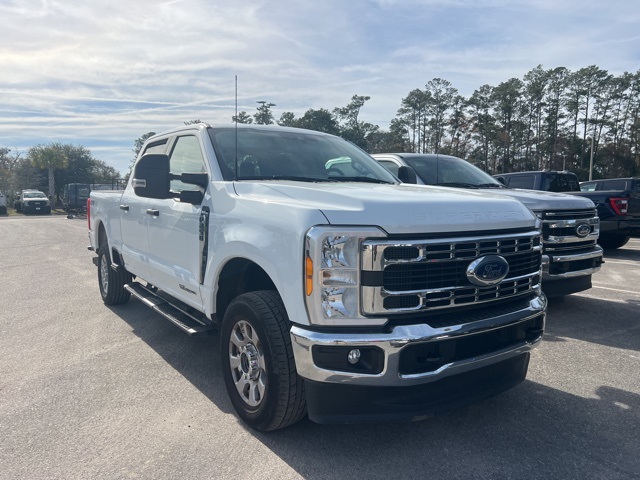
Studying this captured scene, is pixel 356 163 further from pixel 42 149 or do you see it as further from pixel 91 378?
pixel 42 149

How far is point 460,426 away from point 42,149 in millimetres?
59672

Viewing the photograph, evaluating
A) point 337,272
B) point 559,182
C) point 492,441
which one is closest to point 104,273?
point 337,272

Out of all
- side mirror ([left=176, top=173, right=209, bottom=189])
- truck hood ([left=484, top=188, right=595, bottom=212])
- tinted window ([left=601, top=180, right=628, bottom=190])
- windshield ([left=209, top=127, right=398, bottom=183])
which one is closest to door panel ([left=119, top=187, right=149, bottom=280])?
side mirror ([left=176, top=173, right=209, bottom=189])

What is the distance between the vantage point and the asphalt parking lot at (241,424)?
2863 millimetres

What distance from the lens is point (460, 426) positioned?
3318mm

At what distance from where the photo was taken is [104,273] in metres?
6.84

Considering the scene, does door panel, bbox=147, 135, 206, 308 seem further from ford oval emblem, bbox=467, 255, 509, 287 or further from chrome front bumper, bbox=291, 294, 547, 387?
ford oval emblem, bbox=467, 255, 509, 287

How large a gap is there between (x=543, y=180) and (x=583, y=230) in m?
5.53

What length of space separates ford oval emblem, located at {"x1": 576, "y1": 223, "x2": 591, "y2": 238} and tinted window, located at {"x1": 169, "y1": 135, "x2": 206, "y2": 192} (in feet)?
13.7

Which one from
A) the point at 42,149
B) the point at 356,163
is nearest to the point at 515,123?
the point at 42,149

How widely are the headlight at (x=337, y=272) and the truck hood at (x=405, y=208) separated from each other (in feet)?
0.25

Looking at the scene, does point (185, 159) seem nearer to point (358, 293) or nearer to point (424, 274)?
point (358, 293)

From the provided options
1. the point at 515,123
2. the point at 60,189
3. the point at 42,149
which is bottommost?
the point at 60,189

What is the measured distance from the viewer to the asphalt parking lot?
2863 millimetres
